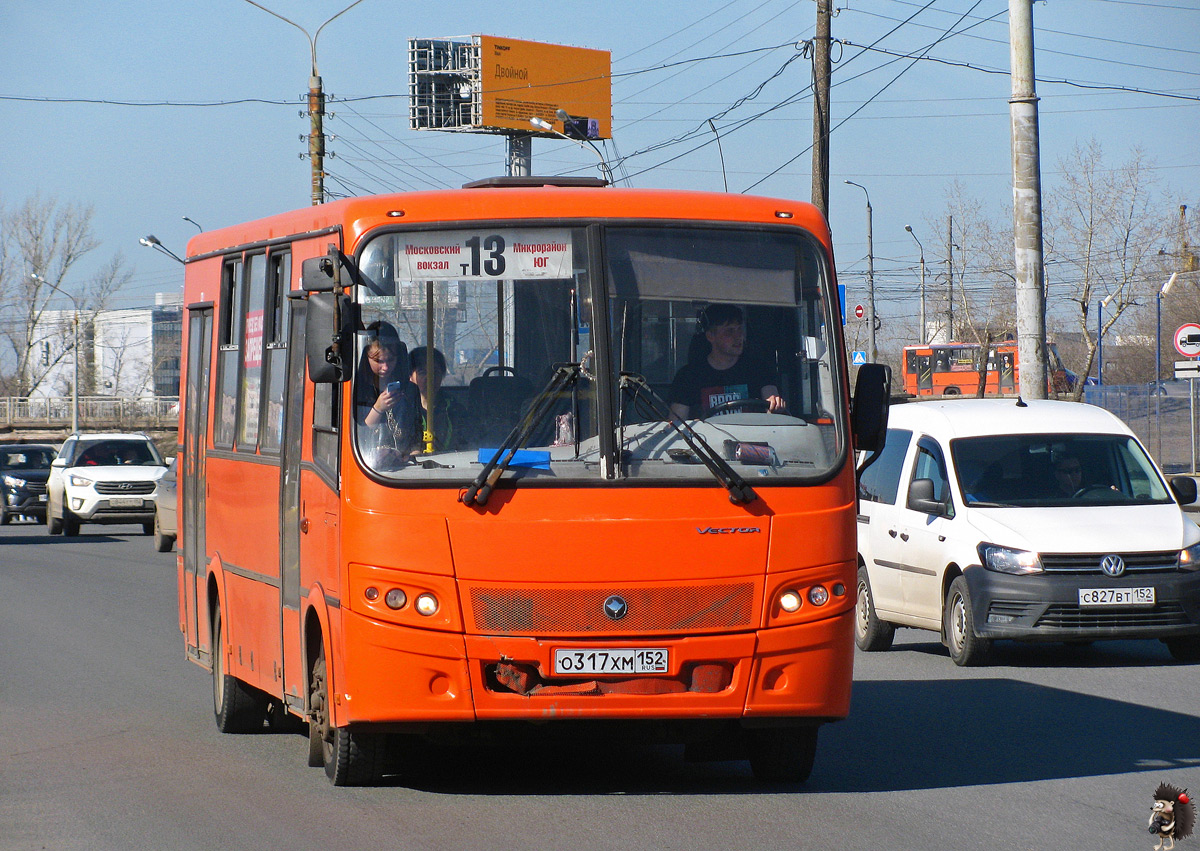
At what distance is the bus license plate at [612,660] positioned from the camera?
6.68 metres

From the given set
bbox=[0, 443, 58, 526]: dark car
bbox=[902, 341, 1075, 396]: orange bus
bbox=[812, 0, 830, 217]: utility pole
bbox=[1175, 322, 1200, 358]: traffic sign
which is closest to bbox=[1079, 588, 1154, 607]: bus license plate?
bbox=[812, 0, 830, 217]: utility pole

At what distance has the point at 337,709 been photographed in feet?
23.0

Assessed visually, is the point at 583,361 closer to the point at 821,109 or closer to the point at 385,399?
the point at 385,399

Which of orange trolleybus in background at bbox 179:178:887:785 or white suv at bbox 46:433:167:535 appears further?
white suv at bbox 46:433:167:535

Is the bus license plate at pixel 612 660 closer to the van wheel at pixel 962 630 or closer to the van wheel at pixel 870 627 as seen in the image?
the van wheel at pixel 962 630

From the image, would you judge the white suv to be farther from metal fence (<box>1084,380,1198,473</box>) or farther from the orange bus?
the orange bus

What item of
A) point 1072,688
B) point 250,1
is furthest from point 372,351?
point 250,1

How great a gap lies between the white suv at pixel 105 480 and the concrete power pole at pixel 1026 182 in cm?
1563

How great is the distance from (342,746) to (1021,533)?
19.6 feet

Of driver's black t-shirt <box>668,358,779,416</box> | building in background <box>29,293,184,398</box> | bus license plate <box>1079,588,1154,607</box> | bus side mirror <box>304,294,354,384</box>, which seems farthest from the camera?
building in background <box>29,293,184,398</box>

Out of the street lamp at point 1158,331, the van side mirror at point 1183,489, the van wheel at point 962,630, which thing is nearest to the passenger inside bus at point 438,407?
the van wheel at point 962,630

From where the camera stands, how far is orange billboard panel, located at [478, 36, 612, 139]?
8975 centimetres

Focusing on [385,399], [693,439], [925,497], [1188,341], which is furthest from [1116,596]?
[1188,341]

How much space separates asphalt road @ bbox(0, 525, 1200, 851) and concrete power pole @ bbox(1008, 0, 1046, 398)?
8267 millimetres
